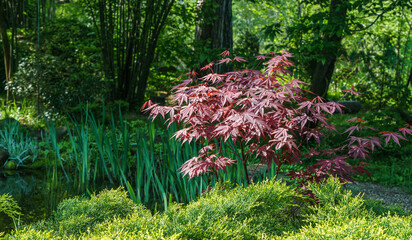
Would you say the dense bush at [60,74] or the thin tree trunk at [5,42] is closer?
the dense bush at [60,74]

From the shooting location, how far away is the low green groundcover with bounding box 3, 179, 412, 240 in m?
1.29

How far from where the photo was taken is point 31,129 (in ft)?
19.4

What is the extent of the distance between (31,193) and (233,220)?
2.74m

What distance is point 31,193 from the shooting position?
3.49 meters

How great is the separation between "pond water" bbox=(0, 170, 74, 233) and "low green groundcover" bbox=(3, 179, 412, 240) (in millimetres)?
1193

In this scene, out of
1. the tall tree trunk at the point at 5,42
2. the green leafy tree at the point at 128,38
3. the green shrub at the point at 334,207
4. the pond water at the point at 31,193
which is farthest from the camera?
the tall tree trunk at the point at 5,42

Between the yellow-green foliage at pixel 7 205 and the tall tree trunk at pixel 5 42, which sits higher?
the tall tree trunk at pixel 5 42

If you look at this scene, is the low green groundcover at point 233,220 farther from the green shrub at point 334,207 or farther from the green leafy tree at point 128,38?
the green leafy tree at point 128,38

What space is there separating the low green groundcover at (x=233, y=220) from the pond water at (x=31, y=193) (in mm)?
1193

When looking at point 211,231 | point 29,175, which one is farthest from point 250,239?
point 29,175

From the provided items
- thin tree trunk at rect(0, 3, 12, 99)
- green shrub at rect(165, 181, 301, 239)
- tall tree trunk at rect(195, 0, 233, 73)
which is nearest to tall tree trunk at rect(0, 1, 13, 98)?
thin tree trunk at rect(0, 3, 12, 99)

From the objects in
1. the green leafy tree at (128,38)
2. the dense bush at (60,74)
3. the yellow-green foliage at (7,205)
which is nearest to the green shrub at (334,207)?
the yellow-green foliage at (7,205)

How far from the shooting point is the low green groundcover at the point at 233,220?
1.29 m

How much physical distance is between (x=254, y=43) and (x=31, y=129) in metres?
7.57
